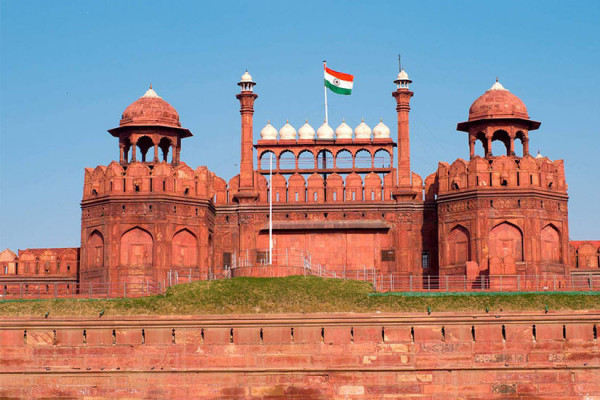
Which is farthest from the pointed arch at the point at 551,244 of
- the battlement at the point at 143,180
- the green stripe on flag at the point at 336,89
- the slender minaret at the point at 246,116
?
the battlement at the point at 143,180

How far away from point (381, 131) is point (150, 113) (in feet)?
39.1

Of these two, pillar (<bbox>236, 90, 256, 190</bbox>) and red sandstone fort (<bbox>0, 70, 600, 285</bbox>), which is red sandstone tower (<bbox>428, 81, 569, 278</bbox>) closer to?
red sandstone fort (<bbox>0, 70, 600, 285</bbox>)

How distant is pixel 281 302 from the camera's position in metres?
49.1

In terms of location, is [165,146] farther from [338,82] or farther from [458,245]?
[458,245]

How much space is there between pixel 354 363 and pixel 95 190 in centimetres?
1816

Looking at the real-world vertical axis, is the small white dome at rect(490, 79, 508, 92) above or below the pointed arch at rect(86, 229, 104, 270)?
above

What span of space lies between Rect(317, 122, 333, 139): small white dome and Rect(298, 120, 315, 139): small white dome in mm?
332

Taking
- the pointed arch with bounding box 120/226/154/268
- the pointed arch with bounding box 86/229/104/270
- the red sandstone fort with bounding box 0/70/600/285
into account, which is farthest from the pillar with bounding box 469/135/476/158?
the pointed arch with bounding box 86/229/104/270

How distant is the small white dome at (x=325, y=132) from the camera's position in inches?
2448

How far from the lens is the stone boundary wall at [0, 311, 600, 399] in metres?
46.0

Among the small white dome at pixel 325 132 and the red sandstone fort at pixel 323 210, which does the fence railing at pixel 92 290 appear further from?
the small white dome at pixel 325 132

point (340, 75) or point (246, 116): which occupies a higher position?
point (340, 75)

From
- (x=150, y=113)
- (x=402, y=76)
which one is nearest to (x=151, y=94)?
(x=150, y=113)

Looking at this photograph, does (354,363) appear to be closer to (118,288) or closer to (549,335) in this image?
(549,335)
